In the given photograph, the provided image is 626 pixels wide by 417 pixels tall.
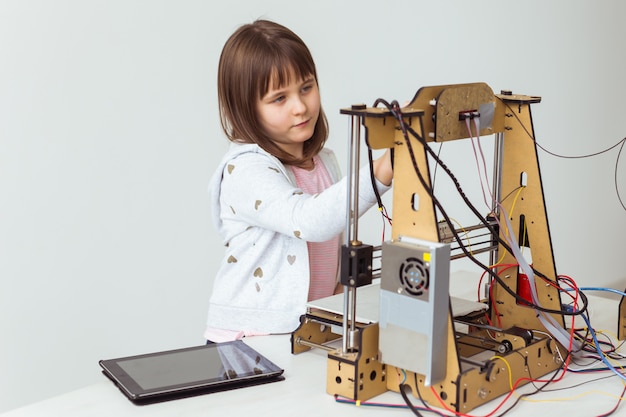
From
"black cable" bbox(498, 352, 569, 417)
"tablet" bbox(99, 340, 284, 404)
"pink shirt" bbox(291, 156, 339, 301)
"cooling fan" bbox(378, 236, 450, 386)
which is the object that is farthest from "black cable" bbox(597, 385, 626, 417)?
"pink shirt" bbox(291, 156, 339, 301)

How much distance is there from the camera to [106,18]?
8.35ft

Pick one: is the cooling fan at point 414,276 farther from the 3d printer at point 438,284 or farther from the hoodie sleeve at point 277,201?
the hoodie sleeve at point 277,201

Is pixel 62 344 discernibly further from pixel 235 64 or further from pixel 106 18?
pixel 235 64

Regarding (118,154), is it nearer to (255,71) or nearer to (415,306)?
(255,71)

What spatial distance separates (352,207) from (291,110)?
1.52 feet

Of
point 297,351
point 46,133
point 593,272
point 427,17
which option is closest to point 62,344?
point 46,133

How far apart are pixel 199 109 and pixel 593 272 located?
107 inches

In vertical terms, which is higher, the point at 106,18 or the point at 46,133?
the point at 106,18

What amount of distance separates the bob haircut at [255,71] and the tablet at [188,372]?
50 cm

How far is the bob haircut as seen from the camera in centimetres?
178

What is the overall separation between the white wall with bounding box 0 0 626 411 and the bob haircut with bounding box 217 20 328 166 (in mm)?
831

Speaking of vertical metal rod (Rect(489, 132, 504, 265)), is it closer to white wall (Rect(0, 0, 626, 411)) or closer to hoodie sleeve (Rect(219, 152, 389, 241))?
hoodie sleeve (Rect(219, 152, 389, 241))

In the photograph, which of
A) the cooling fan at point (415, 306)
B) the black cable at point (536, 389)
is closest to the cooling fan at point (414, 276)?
the cooling fan at point (415, 306)

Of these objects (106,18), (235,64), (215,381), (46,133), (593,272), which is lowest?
(593,272)
